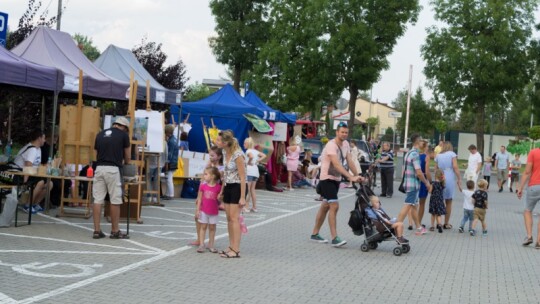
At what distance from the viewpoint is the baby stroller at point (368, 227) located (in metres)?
11.1

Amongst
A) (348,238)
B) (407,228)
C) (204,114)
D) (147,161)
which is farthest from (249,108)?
(348,238)

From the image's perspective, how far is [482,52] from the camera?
4962cm

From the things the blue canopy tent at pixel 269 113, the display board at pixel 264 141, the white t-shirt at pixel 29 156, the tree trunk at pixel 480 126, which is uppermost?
the tree trunk at pixel 480 126

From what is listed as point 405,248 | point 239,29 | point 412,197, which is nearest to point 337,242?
point 405,248

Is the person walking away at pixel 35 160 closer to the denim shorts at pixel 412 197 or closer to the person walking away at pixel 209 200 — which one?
the person walking away at pixel 209 200

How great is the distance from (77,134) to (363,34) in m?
30.8

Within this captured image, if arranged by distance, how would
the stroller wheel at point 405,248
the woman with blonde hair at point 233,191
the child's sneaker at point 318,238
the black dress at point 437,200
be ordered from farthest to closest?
the black dress at point 437,200
the child's sneaker at point 318,238
the stroller wheel at point 405,248
the woman with blonde hair at point 233,191

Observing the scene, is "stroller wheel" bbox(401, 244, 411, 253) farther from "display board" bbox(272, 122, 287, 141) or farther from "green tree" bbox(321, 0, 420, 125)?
"green tree" bbox(321, 0, 420, 125)

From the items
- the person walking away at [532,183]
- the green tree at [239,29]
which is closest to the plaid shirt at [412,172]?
the person walking away at [532,183]

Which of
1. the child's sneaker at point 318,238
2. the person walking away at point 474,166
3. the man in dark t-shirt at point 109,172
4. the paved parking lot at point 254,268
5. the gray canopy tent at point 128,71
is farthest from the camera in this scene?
the person walking away at point 474,166

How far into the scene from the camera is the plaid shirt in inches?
524

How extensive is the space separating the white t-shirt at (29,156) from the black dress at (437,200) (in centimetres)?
731

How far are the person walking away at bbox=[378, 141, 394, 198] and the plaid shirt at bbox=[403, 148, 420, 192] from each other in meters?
9.90

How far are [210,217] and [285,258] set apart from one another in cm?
116
